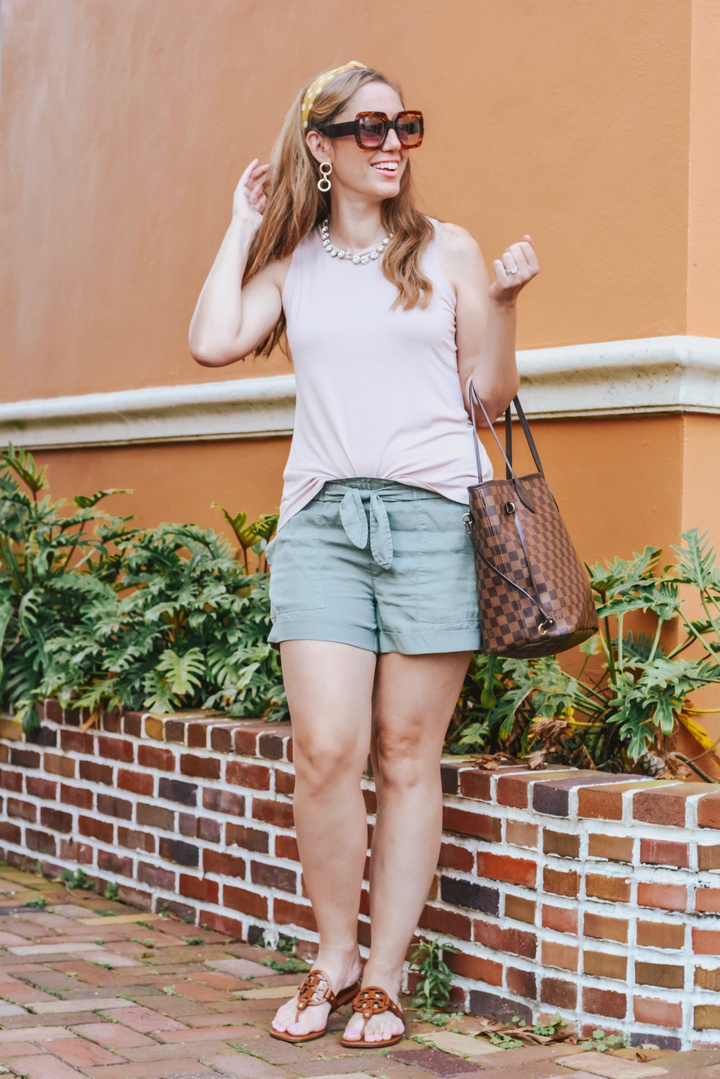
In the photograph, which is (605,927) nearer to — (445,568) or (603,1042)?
(603,1042)

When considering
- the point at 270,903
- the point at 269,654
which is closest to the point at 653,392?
the point at 269,654

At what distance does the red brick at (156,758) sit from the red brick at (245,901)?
17.2 inches

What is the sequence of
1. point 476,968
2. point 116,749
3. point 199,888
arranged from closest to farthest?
1. point 476,968
2. point 199,888
3. point 116,749

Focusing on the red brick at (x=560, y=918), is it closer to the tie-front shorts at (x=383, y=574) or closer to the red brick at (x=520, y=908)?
the red brick at (x=520, y=908)

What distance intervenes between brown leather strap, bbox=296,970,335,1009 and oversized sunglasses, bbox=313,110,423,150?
1.81m

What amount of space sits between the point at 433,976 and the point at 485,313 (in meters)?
1.53

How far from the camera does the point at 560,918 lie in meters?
2.88

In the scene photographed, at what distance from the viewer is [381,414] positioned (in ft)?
9.48

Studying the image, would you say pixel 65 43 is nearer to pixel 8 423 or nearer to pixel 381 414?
pixel 8 423

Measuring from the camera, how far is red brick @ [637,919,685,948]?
2699 mm

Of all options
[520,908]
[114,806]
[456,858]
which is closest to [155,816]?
[114,806]

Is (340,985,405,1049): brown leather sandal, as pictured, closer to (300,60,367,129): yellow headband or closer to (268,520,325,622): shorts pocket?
(268,520,325,622): shorts pocket

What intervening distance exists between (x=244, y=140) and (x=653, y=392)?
2.36m

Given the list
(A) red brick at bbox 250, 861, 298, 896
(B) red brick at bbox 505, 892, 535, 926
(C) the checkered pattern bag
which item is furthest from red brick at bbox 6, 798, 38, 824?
(C) the checkered pattern bag
